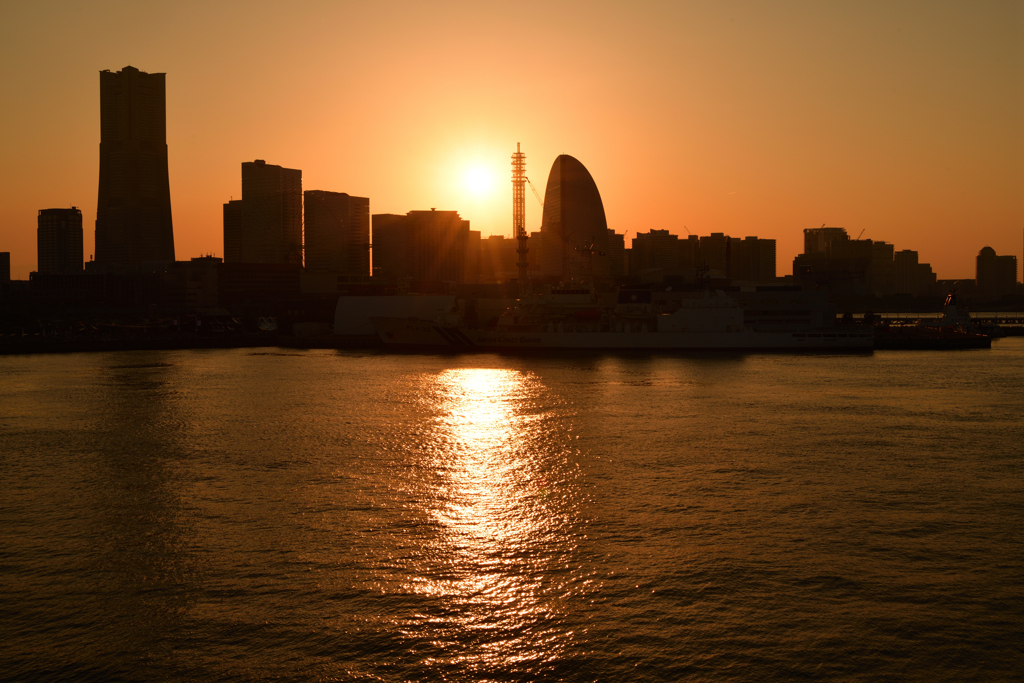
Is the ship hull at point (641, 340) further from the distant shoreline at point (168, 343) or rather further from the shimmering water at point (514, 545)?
the shimmering water at point (514, 545)

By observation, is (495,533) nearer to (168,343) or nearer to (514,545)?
(514,545)

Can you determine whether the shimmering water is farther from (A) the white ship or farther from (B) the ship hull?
(A) the white ship

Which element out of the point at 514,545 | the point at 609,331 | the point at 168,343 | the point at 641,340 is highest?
the point at 609,331

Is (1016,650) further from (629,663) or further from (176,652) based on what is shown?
(176,652)

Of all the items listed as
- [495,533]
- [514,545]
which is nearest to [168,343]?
[495,533]

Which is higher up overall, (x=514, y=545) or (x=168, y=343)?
(x=168, y=343)

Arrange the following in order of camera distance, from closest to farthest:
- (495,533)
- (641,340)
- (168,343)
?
1. (495,533)
2. (641,340)
3. (168,343)

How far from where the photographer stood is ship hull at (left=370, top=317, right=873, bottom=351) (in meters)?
72.2

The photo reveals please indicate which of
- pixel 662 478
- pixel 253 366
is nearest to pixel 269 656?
pixel 662 478

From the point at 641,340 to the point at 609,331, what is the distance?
391 centimetres

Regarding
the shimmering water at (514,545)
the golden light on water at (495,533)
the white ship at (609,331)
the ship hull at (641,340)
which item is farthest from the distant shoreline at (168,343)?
the golden light on water at (495,533)

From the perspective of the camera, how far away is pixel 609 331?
2950 inches

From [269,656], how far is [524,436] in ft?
59.2

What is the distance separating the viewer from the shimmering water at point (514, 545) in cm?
1120
